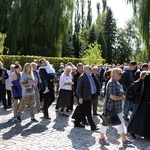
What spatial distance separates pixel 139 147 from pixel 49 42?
24.5 metres

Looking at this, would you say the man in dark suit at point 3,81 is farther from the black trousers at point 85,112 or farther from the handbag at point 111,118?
the handbag at point 111,118

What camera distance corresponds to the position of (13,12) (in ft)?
95.2

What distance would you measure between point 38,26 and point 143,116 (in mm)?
24674

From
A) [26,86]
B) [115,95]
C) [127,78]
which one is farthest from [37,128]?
→ [127,78]

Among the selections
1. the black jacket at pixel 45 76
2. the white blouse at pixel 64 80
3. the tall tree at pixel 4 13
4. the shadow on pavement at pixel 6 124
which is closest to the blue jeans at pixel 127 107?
the white blouse at pixel 64 80

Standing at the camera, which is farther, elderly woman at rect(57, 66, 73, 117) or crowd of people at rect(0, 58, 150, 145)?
elderly woman at rect(57, 66, 73, 117)

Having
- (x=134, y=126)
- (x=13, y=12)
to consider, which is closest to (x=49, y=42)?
(x=13, y=12)

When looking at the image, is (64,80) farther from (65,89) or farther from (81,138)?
(81,138)

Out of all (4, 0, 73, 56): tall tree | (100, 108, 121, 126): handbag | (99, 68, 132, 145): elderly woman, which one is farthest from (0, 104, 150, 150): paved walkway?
(4, 0, 73, 56): tall tree

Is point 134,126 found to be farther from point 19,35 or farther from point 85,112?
point 19,35

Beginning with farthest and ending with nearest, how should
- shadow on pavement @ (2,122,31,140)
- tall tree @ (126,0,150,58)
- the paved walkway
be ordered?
tall tree @ (126,0,150,58), shadow on pavement @ (2,122,31,140), the paved walkway

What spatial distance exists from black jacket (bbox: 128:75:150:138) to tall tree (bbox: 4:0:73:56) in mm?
22835

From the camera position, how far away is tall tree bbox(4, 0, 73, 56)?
95.0 feet

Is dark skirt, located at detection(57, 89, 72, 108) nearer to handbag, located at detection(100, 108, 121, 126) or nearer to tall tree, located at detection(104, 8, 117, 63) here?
handbag, located at detection(100, 108, 121, 126)
